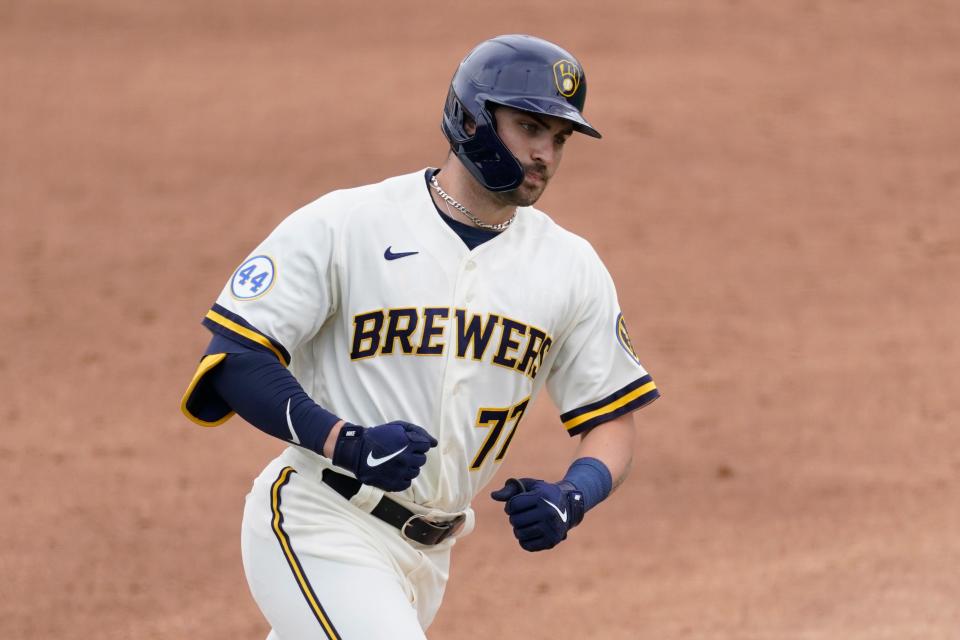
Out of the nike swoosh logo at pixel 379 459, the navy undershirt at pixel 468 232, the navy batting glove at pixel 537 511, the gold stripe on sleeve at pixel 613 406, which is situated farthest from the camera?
the gold stripe on sleeve at pixel 613 406

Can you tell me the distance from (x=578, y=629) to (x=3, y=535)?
10.8 feet

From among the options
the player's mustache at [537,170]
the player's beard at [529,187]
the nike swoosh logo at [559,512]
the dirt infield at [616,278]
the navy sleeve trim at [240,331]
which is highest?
the player's mustache at [537,170]

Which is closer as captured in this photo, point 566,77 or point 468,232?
point 566,77

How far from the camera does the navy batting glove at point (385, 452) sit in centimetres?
352

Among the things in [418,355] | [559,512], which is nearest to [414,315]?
[418,355]

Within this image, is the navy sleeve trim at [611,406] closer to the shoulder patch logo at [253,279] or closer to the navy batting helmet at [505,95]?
the navy batting helmet at [505,95]

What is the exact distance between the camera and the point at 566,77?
3.97 metres

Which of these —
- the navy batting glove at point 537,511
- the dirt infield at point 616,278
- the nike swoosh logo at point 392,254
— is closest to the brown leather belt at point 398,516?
the navy batting glove at point 537,511

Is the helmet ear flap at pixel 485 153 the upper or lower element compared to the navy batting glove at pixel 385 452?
upper

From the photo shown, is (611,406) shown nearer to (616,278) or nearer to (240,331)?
(240,331)

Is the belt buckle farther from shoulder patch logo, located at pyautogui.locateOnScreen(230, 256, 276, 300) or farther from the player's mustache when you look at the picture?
the player's mustache

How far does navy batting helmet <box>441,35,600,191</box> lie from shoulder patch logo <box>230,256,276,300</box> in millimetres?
609

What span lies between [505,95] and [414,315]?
2.08 feet

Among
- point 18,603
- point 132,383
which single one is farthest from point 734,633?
point 132,383
